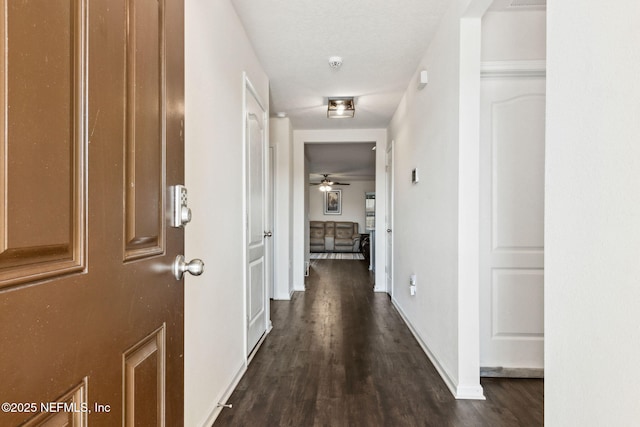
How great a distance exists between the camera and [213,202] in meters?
1.79

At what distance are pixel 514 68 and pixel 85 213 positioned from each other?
8.35 ft

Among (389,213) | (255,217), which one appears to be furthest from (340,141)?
(255,217)

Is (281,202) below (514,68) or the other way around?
below

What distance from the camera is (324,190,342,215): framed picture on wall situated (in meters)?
11.3

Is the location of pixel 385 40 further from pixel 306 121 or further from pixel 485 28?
pixel 306 121

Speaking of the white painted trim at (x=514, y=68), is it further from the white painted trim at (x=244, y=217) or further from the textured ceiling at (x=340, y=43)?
the white painted trim at (x=244, y=217)

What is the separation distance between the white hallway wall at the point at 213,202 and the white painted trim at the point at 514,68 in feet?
5.46

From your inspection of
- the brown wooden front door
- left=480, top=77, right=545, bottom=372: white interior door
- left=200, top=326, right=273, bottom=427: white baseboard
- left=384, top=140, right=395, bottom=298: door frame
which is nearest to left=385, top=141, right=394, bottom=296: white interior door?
left=384, top=140, right=395, bottom=298: door frame

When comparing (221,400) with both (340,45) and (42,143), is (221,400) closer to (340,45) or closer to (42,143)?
(42,143)

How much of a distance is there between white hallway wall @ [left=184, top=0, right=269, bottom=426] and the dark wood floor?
0.26 m
